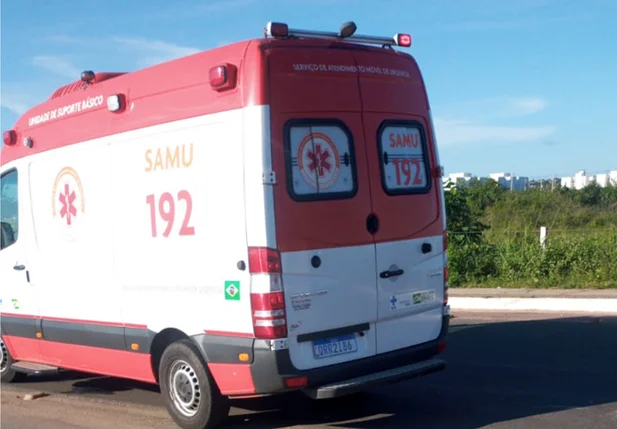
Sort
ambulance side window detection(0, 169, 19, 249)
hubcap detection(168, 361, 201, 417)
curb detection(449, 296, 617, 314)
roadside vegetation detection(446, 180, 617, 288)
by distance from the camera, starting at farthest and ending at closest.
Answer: roadside vegetation detection(446, 180, 617, 288)
curb detection(449, 296, 617, 314)
ambulance side window detection(0, 169, 19, 249)
hubcap detection(168, 361, 201, 417)

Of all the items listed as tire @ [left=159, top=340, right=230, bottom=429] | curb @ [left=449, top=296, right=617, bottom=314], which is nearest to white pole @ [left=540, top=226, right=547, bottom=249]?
curb @ [left=449, top=296, right=617, bottom=314]

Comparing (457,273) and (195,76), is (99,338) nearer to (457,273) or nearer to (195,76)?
(195,76)

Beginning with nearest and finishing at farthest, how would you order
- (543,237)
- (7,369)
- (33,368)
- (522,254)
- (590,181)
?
(33,368) < (7,369) < (522,254) < (543,237) < (590,181)

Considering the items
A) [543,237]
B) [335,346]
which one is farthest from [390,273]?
[543,237]

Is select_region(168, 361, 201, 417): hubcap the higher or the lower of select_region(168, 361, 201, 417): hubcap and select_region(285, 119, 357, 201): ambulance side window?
the lower

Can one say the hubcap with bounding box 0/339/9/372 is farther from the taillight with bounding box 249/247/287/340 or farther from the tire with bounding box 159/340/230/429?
the taillight with bounding box 249/247/287/340

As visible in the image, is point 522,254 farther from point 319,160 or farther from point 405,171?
point 319,160

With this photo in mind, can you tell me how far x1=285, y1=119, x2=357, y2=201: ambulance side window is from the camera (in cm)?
614

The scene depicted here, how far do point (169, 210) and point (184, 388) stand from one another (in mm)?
1467

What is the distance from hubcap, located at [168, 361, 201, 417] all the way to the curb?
7903 millimetres

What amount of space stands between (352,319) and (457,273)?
34.3ft

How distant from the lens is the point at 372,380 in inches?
250

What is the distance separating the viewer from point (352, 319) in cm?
639

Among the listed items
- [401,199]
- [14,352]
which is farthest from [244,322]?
[14,352]
